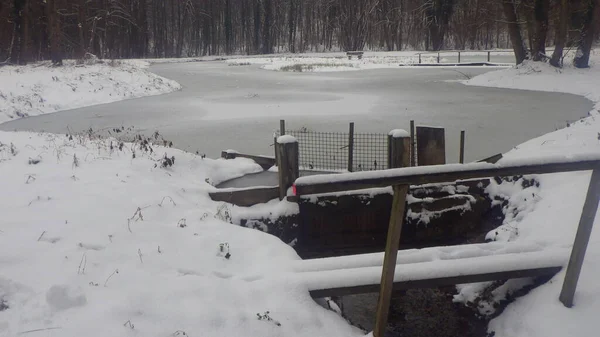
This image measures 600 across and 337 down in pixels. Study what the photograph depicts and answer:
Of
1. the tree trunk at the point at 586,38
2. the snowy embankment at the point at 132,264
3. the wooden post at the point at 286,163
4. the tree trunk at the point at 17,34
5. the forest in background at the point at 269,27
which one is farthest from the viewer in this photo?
the tree trunk at the point at 17,34

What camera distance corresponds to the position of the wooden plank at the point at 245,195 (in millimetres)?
6098

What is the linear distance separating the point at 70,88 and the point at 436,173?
61.5 ft

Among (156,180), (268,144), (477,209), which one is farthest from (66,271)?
(268,144)

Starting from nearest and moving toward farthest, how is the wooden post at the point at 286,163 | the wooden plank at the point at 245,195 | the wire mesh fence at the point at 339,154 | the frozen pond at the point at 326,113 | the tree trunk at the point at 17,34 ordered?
the wooden post at the point at 286,163
the wooden plank at the point at 245,195
the wire mesh fence at the point at 339,154
the frozen pond at the point at 326,113
the tree trunk at the point at 17,34

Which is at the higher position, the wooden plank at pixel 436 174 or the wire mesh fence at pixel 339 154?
the wooden plank at pixel 436 174

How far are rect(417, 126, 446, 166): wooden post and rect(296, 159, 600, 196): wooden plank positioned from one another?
11.4 ft

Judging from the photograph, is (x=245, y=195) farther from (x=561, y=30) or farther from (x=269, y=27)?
(x=269, y=27)

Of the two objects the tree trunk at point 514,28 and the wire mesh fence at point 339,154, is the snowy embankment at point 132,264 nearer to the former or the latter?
the wire mesh fence at point 339,154

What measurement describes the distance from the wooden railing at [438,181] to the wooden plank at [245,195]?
2.98m

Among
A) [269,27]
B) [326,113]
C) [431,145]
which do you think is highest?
[269,27]

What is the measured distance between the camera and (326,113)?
14.0m

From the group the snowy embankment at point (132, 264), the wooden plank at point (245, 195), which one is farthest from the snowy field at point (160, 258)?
the wooden plank at point (245, 195)

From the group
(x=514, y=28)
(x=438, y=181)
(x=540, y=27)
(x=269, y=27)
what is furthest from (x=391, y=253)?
(x=269, y=27)

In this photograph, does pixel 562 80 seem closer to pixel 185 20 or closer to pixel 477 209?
pixel 477 209
